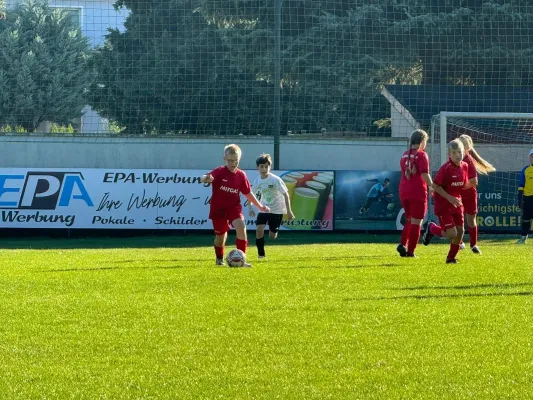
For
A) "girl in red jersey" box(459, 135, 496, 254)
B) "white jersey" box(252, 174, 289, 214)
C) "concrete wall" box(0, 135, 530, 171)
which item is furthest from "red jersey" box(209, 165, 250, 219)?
"concrete wall" box(0, 135, 530, 171)

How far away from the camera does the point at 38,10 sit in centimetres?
4384

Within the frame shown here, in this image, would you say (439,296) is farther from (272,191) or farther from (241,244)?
(272,191)

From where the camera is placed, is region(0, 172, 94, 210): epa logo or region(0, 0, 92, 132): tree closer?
region(0, 172, 94, 210): epa logo

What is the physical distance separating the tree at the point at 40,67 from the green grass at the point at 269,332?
24.0 m

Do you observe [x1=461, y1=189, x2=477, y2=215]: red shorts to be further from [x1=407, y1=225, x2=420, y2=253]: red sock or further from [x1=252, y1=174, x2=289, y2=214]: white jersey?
[x1=252, y1=174, x2=289, y2=214]: white jersey

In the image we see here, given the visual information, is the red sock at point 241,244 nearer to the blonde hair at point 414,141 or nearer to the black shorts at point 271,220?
the black shorts at point 271,220

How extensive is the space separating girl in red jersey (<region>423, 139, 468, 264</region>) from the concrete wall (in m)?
13.6

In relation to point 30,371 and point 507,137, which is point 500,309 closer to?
point 30,371

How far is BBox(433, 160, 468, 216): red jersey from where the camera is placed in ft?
45.7

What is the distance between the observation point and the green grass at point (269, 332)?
5.91 meters

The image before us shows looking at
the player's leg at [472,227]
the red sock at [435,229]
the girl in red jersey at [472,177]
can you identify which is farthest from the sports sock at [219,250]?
the player's leg at [472,227]

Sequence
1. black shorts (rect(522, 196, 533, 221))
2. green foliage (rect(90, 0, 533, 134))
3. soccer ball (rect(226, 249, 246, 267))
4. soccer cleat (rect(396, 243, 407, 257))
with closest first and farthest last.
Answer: soccer ball (rect(226, 249, 246, 267)) < soccer cleat (rect(396, 243, 407, 257)) < black shorts (rect(522, 196, 533, 221)) < green foliage (rect(90, 0, 533, 134))

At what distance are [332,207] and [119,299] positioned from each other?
15.8 m

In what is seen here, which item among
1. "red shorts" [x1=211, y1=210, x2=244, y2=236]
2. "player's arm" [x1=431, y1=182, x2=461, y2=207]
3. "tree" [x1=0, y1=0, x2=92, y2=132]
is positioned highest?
"tree" [x1=0, y1=0, x2=92, y2=132]
